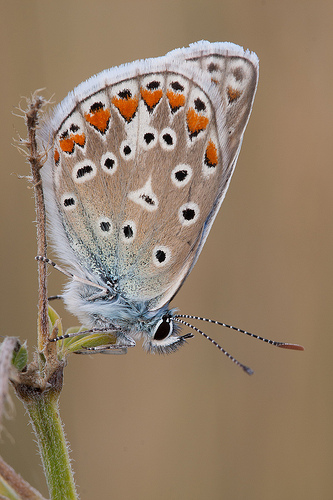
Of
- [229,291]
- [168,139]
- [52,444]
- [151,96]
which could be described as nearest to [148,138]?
[168,139]

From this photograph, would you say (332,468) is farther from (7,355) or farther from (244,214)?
(7,355)

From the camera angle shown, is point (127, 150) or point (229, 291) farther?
point (229, 291)

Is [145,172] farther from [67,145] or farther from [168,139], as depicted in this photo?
[67,145]

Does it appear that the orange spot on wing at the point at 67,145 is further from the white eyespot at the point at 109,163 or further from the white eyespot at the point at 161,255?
the white eyespot at the point at 161,255

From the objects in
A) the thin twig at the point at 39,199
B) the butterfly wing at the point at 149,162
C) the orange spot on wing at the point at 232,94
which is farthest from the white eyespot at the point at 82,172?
the thin twig at the point at 39,199

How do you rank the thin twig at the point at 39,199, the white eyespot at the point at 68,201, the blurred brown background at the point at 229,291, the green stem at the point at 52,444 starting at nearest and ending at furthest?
the thin twig at the point at 39,199, the green stem at the point at 52,444, the white eyespot at the point at 68,201, the blurred brown background at the point at 229,291

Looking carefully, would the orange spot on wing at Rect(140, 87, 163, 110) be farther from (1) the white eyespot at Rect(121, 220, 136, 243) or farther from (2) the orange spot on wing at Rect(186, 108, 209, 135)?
(1) the white eyespot at Rect(121, 220, 136, 243)

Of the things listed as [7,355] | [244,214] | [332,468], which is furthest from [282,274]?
[7,355]

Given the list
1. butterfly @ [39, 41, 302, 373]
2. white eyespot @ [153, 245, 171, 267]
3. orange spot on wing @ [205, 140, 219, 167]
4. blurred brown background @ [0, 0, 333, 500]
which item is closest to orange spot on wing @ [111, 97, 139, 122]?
butterfly @ [39, 41, 302, 373]
